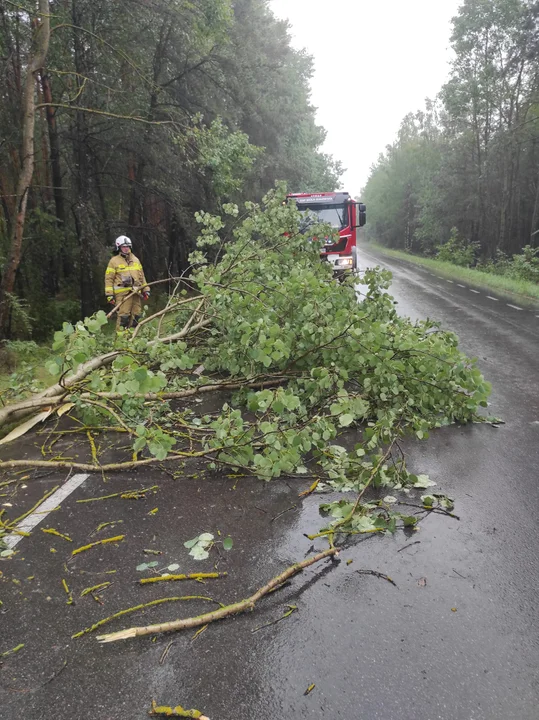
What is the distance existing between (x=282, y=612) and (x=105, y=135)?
12.8 metres

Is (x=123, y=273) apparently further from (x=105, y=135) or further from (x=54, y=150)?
(x=54, y=150)

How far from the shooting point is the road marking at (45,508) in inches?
136

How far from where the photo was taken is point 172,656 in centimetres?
238

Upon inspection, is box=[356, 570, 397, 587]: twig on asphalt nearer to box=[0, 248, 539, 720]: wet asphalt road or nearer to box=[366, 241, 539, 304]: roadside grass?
box=[0, 248, 539, 720]: wet asphalt road

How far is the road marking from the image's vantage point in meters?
3.46

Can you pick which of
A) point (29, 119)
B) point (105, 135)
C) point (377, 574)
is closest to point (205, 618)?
point (377, 574)

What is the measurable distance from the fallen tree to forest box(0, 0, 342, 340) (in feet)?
14.7

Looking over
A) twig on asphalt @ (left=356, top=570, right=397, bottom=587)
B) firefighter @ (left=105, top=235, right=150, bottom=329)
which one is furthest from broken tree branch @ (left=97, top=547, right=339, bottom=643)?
firefighter @ (left=105, top=235, right=150, bottom=329)

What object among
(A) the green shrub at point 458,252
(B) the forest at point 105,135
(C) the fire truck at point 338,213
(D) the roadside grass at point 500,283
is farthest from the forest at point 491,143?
(B) the forest at point 105,135

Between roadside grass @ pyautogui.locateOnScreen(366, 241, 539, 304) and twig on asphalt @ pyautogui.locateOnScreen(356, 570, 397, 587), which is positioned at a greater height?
twig on asphalt @ pyautogui.locateOnScreen(356, 570, 397, 587)

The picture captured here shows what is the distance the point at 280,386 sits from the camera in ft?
18.0

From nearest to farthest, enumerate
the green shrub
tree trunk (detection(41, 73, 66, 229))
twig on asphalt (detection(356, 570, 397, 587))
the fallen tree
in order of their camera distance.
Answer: twig on asphalt (detection(356, 570, 397, 587)) < the fallen tree < tree trunk (detection(41, 73, 66, 229)) < the green shrub

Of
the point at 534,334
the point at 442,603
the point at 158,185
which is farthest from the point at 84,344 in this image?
the point at 158,185

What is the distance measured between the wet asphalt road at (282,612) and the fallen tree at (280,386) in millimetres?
374
